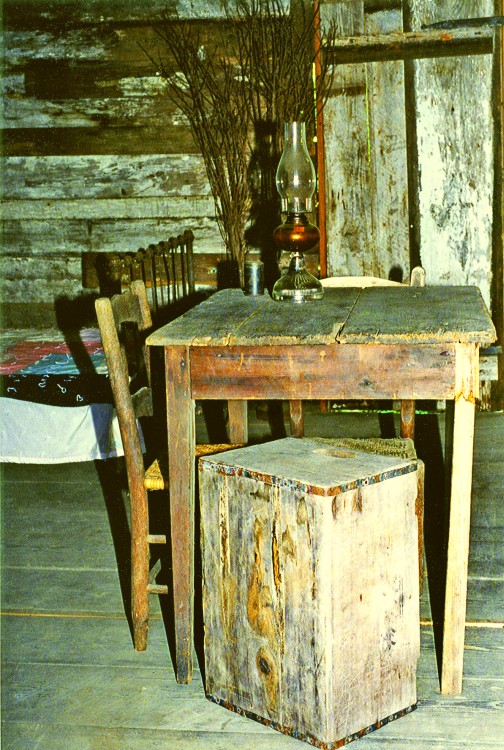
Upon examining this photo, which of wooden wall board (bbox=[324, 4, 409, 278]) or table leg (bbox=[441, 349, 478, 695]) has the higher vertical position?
wooden wall board (bbox=[324, 4, 409, 278])

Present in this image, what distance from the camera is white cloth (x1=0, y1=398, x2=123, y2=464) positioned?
12.9 ft

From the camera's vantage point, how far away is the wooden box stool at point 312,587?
207cm

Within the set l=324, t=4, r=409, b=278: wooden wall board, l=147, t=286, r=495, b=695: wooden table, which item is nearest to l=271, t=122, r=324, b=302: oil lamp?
l=147, t=286, r=495, b=695: wooden table

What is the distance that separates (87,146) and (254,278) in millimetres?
2783

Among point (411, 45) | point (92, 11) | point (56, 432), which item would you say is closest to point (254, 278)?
point (56, 432)

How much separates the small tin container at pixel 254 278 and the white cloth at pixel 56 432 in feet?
3.57

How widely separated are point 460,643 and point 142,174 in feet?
12.2

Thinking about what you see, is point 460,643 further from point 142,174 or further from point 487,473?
point 142,174

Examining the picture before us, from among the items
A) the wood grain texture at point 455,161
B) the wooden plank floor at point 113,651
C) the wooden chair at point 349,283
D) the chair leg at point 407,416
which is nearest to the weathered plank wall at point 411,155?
the wood grain texture at point 455,161

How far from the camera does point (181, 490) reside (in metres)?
2.43

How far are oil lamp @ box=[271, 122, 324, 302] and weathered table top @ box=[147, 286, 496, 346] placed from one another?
0.06m

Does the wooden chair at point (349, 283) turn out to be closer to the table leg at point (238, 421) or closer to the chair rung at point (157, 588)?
the table leg at point (238, 421)

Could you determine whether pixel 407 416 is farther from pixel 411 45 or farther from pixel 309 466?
pixel 411 45

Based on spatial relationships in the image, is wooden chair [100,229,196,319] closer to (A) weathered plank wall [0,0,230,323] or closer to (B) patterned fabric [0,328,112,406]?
(A) weathered plank wall [0,0,230,323]
